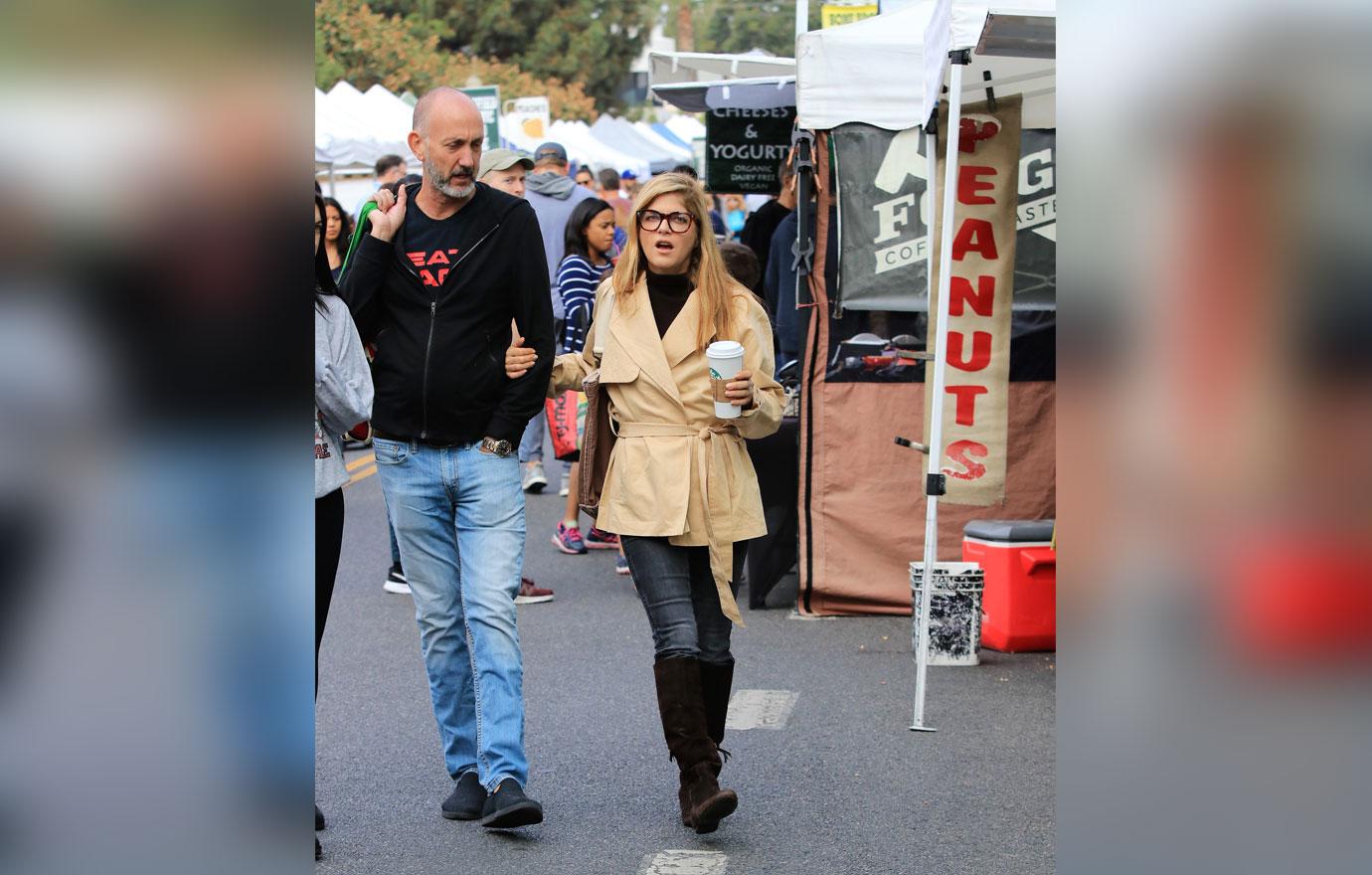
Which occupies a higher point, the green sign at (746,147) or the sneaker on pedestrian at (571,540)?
the green sign at (746,147)

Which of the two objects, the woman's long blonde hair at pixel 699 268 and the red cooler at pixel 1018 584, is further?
the red cooler at pixel 1018 584

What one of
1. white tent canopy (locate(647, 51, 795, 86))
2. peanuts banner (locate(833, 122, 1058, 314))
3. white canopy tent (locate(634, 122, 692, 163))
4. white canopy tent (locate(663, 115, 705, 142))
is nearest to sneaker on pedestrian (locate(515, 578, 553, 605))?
peanuts banner (locate(833, 122, 1058, 314))

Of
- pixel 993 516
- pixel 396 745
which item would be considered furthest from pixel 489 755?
pixel 993 516

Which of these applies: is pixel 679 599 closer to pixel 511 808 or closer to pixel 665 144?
pixel 511 808

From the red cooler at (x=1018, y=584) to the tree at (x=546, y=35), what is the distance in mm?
54009

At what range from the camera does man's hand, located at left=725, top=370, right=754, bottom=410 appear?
4.73 metres

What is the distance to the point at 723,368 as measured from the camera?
4.68m

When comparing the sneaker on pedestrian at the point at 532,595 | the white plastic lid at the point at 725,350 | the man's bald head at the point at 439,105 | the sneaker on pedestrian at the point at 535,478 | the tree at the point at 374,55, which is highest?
the tree at the point at 374,55

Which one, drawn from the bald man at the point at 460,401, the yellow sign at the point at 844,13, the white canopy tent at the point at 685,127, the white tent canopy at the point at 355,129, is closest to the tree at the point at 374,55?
the white canopy tent at the point at 685,127

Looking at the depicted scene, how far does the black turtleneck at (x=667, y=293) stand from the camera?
5.05 meters

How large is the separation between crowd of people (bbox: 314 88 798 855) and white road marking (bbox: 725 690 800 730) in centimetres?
122

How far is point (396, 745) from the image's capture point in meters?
5.97

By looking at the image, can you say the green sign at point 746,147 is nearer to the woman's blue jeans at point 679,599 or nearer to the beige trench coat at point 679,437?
the beige trench coat at point 679,437

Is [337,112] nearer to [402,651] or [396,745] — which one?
[402,651]
